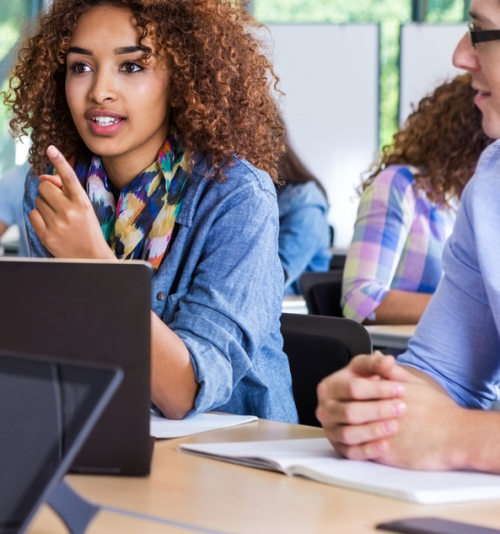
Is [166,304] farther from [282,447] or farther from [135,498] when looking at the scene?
[135,498]

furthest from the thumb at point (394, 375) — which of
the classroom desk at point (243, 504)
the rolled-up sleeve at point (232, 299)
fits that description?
the rolled-up sleeve at point (232, 299)

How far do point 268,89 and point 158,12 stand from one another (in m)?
0.34

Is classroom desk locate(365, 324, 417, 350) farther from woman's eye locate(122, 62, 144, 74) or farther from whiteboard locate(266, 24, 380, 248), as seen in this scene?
whiteboard locate(266, 24, 380, 248)

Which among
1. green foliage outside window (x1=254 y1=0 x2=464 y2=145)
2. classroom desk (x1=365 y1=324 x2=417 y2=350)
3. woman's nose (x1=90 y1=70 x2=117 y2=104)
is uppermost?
green foliage outside window (x1=254 y1=0 x2=464 y2=145)

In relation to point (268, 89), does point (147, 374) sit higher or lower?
lower

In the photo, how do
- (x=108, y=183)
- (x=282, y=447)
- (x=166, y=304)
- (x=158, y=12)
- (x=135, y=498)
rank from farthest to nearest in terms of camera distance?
(x=108, y=183), (x=158, y=12), (x=166, y=304), (x=282, y=447), (x=135, y=498)

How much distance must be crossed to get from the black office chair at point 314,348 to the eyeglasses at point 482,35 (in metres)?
0.56

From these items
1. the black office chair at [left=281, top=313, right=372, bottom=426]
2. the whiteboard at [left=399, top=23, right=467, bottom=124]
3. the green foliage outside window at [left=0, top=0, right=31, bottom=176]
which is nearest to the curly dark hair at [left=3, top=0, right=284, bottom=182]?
the black office chair at [left=281, top=313, right=372, bottom=426]

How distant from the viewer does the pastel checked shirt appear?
2.61m

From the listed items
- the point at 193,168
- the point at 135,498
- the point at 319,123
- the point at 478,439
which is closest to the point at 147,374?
the point at 135,498

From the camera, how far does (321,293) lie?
2.54 meters

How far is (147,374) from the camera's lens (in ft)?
2.96

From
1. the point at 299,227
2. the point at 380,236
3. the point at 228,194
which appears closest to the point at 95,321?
the point at 228,194

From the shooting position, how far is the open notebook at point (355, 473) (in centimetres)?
86
